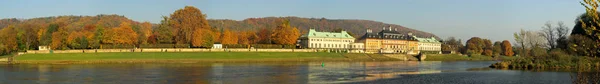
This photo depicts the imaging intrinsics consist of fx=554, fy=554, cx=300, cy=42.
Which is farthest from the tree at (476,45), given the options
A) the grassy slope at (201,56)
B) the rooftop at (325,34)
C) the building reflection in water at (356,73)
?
the building reflection in water at (356,73)

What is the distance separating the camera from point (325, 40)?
122312 mm

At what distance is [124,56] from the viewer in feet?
265

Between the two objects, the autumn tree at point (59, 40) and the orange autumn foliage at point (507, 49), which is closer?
the autumn tree at point (59, 40)

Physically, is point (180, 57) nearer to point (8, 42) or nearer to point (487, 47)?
point (8, 42)

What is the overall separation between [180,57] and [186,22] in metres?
13.5

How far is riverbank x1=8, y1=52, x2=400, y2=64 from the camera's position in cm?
7569

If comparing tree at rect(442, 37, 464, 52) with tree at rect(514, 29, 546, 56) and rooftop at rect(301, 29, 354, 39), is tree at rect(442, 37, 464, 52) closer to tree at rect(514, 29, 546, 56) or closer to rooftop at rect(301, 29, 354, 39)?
rooftop at rect(301, 29, 354, 39)

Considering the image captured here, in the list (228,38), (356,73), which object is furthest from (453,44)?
(356,73)

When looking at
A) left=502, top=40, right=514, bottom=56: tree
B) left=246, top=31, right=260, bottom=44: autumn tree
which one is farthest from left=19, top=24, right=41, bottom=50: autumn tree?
left=502, top=40, right=514, bottom=56: tree

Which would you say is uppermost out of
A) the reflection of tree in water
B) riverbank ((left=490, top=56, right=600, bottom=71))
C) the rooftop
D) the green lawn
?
the rooftop

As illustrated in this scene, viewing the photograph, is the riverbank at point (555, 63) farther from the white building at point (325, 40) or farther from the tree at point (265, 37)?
the white building at point (325, 40)

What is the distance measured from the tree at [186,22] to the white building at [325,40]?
103 feet

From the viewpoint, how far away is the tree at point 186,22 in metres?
93.4

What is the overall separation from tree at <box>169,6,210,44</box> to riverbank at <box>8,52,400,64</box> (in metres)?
7.80
